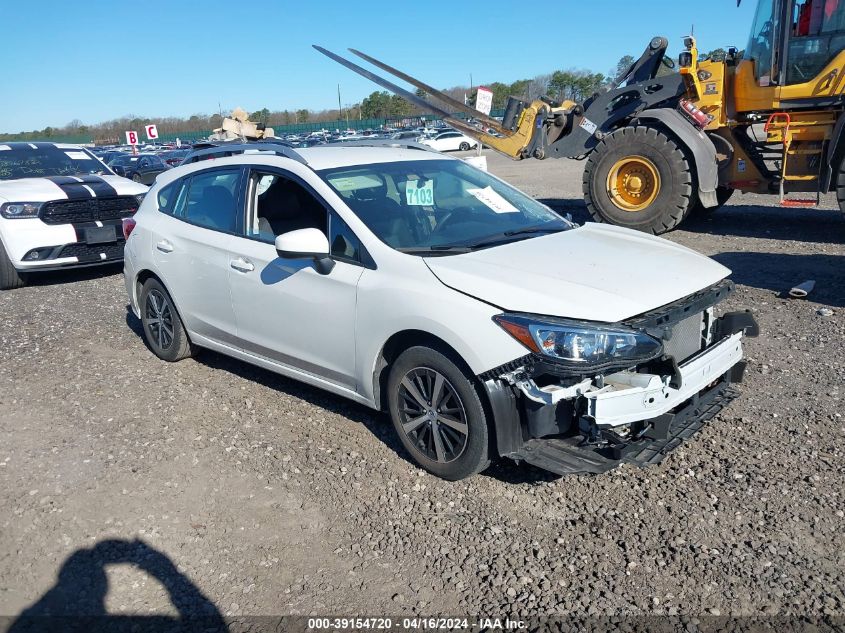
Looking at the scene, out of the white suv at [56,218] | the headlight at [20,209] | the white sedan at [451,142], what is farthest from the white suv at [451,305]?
the white sedan at [451,142]

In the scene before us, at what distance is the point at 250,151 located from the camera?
521cm

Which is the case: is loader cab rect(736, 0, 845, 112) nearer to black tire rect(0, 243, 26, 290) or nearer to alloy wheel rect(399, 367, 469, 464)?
alloy wheel rect(399, 367, 469, 464)

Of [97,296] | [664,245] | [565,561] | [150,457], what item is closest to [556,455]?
[565,561]

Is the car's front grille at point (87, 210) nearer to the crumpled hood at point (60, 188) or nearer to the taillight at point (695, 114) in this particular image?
the crumpled hood at point (60, 188)

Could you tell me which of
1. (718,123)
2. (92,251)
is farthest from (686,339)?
(92,251)

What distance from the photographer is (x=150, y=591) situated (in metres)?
3.10

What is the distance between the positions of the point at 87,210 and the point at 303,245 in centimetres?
625

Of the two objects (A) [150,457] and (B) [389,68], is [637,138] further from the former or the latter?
(A) [150,457]

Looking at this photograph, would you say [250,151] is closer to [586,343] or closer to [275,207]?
[275,207]

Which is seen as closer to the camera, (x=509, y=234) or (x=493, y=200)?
(x=509, y=234)

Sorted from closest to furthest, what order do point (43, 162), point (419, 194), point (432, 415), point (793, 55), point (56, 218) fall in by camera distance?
point (432, 415) < point (419, 194) < point (56, 218) < point (793, 55) < point (43, 162)

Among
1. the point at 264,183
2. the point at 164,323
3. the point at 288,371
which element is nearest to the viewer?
the point at 288,371

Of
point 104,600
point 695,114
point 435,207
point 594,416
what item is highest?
point 695,114

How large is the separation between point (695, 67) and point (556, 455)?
8.47 metres
